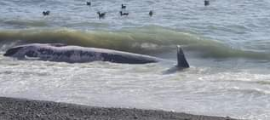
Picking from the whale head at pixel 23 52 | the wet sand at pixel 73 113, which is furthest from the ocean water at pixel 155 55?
the wet sand at pixel 73 113

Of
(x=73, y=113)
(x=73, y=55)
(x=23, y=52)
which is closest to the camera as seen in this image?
(x=73, y=113)

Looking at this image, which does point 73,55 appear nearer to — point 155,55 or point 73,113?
point 155,55

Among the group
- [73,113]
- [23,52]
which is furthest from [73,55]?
[73,113]

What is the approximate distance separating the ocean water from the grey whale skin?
13.2 inches

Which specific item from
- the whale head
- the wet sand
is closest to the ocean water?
the whale head

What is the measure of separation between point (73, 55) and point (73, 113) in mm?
4785

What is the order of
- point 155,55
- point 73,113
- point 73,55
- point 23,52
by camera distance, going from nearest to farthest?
point 73,113 → point 73,55 → point 23,52 → point 155,55

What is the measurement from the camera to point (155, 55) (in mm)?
13359

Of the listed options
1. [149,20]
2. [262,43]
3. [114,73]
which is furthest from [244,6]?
[114,73]

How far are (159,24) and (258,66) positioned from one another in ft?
17.7

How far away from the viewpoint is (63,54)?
A: 12484 millimetres

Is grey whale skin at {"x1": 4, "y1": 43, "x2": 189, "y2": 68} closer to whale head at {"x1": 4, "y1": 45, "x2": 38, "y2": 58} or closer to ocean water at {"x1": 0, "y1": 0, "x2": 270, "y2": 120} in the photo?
whale head at {"x1": 4, "y1": 45, "x2": 38, "y2": 58}

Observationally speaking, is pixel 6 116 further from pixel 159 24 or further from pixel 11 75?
pixel 159 24

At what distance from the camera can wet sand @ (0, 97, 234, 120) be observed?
24.5 ft
